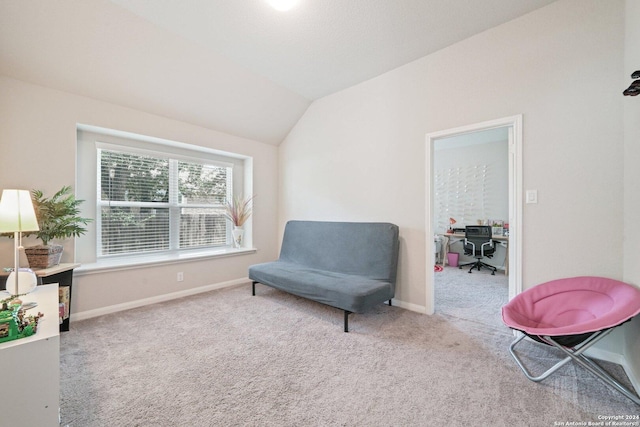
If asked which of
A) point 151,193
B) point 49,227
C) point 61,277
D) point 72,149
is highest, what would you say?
point 72,149

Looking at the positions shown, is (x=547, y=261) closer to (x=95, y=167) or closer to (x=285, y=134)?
(x=285, y=134)

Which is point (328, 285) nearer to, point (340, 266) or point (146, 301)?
point (340, 266)

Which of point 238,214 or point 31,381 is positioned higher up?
point 238,214

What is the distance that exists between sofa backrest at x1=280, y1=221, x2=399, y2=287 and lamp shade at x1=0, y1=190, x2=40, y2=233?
2671 millimetres

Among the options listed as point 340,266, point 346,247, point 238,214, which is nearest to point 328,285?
point 340,266

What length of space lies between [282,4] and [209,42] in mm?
967

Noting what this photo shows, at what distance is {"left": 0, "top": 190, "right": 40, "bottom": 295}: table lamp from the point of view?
1584 mm

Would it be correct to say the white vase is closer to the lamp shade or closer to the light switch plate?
the lamp shade

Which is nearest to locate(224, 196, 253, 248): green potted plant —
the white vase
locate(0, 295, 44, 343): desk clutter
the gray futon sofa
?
the white vase

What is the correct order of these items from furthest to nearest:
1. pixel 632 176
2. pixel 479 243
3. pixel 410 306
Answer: pixel 479 243 < pixel 410 306 < pixel 632 176

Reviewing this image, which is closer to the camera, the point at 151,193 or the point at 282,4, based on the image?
the point at 282,4

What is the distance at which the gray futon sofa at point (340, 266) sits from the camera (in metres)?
2.65

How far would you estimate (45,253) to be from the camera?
237 cm

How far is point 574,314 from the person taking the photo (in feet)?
6.31
